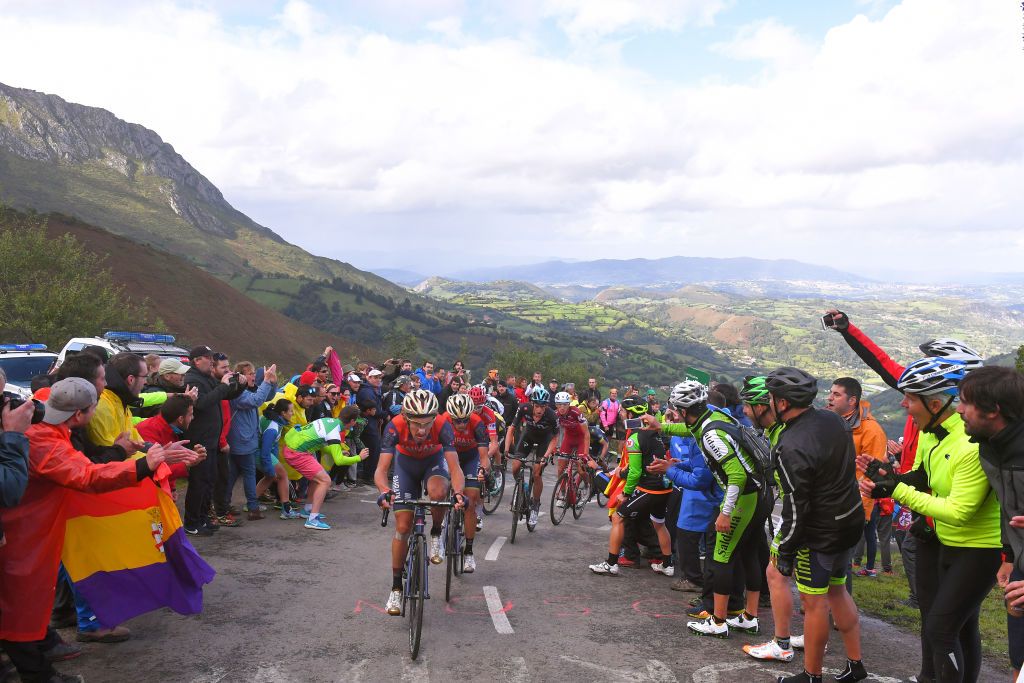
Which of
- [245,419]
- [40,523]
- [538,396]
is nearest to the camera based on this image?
[40,523]

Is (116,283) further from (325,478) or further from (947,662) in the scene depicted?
(947,662)

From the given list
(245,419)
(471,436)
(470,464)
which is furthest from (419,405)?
(245,419)

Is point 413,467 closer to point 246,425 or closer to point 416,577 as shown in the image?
point 416,577

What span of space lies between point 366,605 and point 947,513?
5506 millimetres

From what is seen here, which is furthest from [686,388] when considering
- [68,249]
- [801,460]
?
[68,249]

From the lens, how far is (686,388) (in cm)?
765

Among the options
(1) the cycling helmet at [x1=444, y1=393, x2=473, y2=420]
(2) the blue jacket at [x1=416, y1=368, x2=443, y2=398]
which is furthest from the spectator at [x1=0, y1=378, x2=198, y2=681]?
(2) the blue jacket at [x1=416, y1=368, x2=443, y2=398]

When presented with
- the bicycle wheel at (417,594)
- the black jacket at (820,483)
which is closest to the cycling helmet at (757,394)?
the black jacket at (820,483)

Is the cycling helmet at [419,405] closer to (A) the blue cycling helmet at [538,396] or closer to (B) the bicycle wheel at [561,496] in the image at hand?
(A) the blue cycling helmet at [538,396]

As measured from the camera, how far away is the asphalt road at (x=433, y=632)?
584 cm

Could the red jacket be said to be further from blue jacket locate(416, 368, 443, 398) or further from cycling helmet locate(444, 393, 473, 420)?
blue jacket locate(416, 368, 443, 398)

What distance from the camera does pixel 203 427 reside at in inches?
374

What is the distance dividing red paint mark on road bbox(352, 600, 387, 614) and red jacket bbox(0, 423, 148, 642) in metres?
2.95

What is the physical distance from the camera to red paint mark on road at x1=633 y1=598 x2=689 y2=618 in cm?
777
